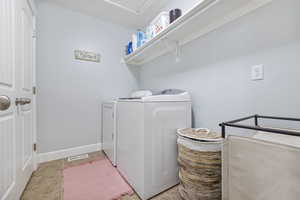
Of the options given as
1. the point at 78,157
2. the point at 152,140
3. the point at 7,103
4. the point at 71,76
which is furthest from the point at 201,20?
the point at 78,157

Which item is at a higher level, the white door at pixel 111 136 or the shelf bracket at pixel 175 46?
the shelf bracket at pixel 175 46

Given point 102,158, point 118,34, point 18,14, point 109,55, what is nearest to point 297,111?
point 102,158

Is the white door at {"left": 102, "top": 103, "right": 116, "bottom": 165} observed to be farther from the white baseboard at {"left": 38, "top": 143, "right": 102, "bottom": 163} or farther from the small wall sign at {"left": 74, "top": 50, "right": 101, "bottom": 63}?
the small wall sign at {"left": 74, "top": 50, "right": 101, "bottom": 63}

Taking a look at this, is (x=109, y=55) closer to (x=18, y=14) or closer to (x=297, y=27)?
(x=18, y=14)

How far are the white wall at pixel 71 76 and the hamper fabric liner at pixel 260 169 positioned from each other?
6.40 feet

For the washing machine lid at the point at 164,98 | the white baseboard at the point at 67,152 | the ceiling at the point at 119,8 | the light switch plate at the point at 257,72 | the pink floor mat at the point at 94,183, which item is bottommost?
the pink floor mat at the point at 94,183

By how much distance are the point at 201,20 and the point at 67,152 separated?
7.77 feet

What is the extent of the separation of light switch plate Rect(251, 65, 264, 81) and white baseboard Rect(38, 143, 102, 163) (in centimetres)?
220

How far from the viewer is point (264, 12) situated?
0.92 metres

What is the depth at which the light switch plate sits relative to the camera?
36.5 inches

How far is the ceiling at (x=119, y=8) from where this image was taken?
1.81 meters

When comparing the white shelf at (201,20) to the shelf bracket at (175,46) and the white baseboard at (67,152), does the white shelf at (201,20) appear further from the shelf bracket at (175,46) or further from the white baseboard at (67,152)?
the white baseboard at (67,152)

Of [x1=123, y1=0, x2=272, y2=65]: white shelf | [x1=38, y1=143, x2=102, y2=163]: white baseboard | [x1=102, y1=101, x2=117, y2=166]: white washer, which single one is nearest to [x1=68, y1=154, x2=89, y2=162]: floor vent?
[x1=38, y1=143, x2=102, y2=163]: white baseboard

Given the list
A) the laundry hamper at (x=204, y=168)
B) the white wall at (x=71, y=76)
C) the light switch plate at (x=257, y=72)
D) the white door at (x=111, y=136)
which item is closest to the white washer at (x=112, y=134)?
the white door at (x=111, y=136)
